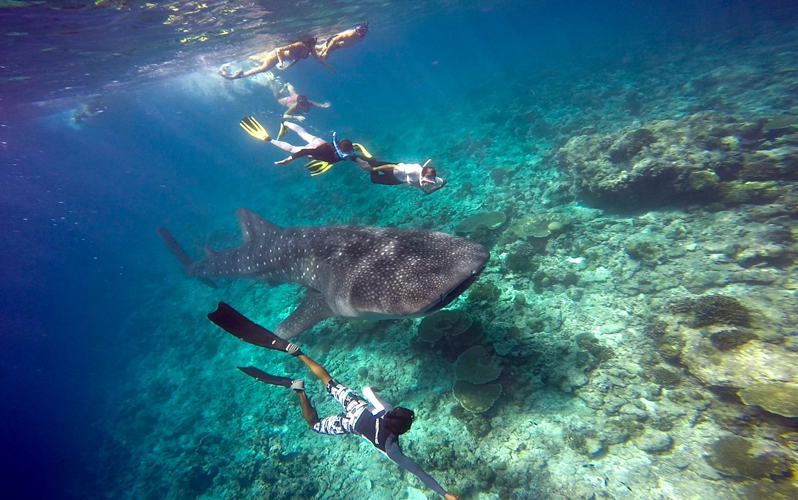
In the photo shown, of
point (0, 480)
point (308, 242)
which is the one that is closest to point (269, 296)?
point (308, 242)

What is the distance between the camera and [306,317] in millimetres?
6160

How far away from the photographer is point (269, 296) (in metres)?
11.8

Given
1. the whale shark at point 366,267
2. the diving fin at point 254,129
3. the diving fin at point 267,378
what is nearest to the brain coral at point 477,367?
the whale shark at point 366,267

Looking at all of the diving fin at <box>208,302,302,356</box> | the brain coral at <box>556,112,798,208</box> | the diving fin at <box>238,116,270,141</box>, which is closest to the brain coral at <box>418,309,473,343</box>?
the diving fin at <box>208,302,302,356</box>

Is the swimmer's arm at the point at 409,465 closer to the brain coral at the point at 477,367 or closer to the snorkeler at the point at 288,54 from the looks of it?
the brain coral at the point at 477,367

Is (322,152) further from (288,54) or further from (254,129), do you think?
(288,54)

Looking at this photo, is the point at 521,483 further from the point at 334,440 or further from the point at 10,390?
the point at 10,390

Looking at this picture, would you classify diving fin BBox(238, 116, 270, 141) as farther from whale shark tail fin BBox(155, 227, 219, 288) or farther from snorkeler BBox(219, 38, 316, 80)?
snorkeler BBox(219, 38, 316, 80)

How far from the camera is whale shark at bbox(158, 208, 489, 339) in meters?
3.94

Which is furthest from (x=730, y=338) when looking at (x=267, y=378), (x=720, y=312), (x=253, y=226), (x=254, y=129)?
(x=254, y=129)

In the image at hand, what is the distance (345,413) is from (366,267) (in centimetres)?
229

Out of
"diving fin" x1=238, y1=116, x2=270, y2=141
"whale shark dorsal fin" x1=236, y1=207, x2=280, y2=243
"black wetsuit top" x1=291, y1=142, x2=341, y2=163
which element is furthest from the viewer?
"diving fin" x1=238, y1=116, x2=270, y2=141

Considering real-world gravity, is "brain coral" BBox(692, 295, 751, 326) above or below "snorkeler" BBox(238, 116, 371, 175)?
below

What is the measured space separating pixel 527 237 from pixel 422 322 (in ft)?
12.9
